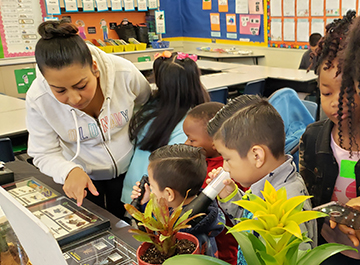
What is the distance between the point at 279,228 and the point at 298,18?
5.52 metres

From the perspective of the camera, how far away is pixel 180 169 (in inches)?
45.8

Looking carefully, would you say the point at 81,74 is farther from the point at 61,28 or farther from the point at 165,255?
the point at 165,255

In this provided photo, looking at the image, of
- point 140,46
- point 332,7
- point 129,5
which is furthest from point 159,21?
point 332,7

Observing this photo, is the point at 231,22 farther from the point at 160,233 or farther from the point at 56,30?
the point at 160,233

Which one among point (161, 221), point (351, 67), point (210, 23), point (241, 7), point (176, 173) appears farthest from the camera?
point (210, 23)

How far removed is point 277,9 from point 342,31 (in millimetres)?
4994

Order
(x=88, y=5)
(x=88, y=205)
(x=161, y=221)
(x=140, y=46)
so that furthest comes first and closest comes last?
(x=140, y=46)
(x=88, y=5)
(x=88, y=205)
(x=161, y=221)

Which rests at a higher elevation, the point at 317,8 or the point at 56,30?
the point at 317,8

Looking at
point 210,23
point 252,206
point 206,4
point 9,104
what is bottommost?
point 9,104

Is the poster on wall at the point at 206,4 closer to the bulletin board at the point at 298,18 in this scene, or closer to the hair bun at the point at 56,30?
the bulletin board at the point at 298,18

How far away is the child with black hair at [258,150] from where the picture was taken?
3.18ft

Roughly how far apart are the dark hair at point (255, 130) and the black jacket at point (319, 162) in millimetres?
233

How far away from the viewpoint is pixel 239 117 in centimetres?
99

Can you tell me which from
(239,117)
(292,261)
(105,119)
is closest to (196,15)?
(105,119)
